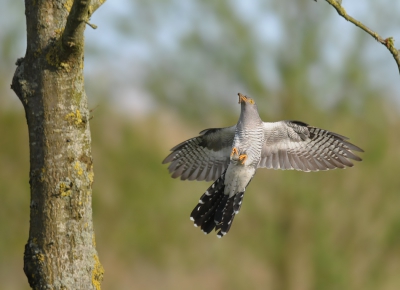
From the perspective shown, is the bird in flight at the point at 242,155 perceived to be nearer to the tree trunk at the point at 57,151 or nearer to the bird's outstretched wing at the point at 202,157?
the bird's outstretched wing at the point at 202,157

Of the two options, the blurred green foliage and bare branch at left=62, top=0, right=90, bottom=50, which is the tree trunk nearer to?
bare branch at left=62, top=0, right=90, bottom=50

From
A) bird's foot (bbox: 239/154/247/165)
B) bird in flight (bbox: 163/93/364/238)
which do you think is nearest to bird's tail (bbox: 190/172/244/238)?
bird in flight (bbox: 163/93/364/238)

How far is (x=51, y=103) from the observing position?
7.11ft

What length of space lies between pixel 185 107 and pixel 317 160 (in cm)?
641

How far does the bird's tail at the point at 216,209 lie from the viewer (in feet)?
12.6

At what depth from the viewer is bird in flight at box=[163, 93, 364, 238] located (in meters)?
3.84

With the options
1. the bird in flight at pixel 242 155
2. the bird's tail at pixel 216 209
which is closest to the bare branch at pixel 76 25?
the bird in flight at pixel 242 155

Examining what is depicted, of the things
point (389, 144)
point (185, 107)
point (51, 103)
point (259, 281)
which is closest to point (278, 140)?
point (51, 103)

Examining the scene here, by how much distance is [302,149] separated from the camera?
172 inches

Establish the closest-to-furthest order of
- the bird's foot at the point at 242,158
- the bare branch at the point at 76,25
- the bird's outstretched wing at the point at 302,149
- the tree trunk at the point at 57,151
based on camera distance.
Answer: the bare branch at the point at 76,25
the tree trunk at the point at 57,151
the bird's foot at the point at 242,158
the bird's outstretched wing at the point at 302,149

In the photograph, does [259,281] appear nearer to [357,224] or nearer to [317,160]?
[357,224]

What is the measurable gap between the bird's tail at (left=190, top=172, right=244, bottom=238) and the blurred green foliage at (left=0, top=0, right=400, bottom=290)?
6.30m

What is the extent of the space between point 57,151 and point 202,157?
240cm

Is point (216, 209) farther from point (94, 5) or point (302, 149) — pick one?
point (94, 5)
